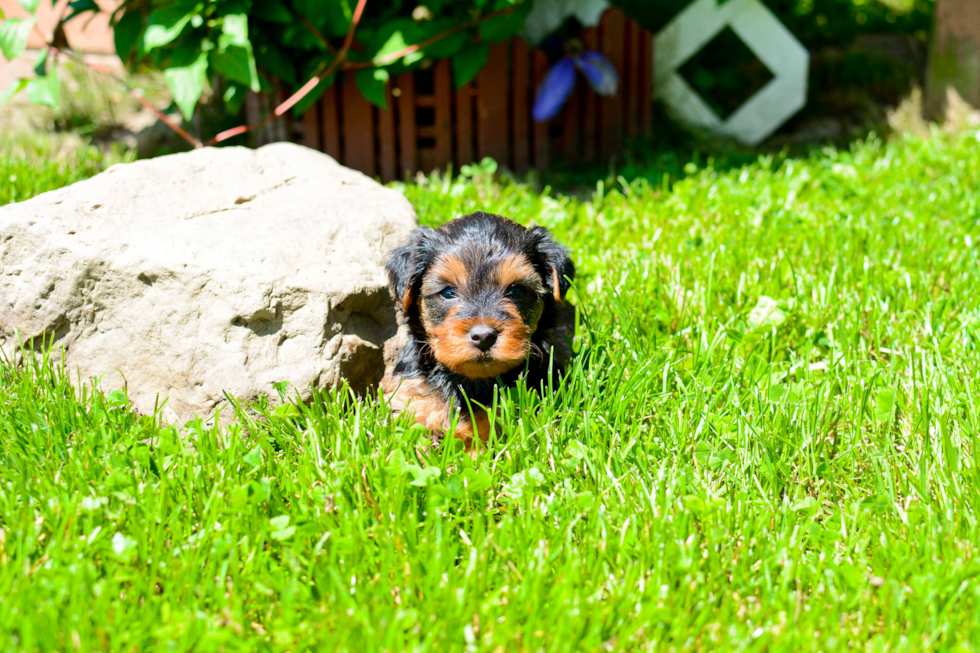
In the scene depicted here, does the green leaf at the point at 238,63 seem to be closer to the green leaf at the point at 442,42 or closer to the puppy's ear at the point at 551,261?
the green leaf at the point at 442,42

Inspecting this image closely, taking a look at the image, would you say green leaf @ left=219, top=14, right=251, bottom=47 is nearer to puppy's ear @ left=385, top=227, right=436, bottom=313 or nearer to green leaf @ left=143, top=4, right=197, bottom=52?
green leaf @ left=143, top=4, right=197, bottom=52

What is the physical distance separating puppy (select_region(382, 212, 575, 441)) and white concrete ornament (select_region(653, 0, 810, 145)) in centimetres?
471

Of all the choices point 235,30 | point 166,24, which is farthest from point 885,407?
point 166,24

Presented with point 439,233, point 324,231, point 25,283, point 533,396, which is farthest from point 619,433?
point 25,283

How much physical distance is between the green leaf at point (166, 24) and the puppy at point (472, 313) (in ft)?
8.35

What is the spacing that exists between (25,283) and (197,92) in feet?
6.72

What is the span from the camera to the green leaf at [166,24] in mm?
4738

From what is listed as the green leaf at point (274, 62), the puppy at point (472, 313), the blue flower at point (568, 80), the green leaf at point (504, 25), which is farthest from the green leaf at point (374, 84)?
the puppy at point (472, 313)

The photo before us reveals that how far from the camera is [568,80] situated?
6.21 m

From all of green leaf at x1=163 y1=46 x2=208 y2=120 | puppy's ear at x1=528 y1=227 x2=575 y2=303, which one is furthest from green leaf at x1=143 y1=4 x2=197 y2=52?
puppy's ear at x1=528 y1=227 x2=575 y2=303

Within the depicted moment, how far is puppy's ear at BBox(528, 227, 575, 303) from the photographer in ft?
11.2

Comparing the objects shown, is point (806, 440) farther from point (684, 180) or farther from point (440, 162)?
point (440, 162)

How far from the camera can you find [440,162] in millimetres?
6176

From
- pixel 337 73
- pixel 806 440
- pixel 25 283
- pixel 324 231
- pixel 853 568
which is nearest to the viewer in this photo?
pixel 853 568
